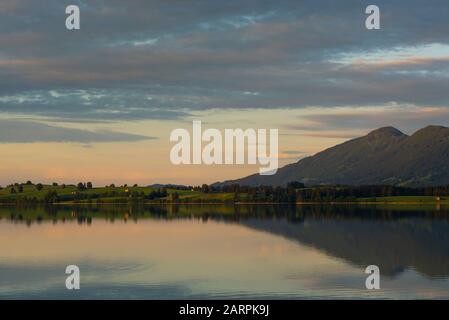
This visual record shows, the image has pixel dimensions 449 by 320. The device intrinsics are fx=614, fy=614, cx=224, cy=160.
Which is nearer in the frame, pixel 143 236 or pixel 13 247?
pixel 13 247

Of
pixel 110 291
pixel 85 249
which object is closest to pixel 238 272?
pixel 110 291

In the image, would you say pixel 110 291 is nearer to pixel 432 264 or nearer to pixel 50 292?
pixel 50 292

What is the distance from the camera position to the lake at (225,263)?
170 ft

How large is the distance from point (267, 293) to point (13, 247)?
4769cm

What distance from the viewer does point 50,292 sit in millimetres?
51406

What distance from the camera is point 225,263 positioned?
68.8 m

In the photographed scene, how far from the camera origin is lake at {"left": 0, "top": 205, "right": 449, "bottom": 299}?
5169 centimetres
